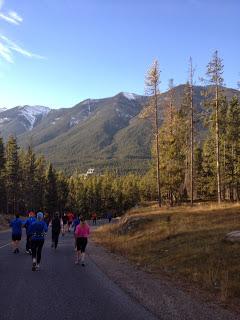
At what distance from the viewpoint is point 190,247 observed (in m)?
18.3

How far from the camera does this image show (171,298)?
1086 centimetres

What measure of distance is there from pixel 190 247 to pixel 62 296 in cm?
876

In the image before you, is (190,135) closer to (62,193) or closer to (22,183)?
(22,183)

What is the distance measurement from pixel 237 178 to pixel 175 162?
1049 cm

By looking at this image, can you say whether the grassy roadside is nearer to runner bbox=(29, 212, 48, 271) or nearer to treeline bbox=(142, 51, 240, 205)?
runner bbox=(29, 212, 48, 271)

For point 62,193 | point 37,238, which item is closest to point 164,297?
point 37,238

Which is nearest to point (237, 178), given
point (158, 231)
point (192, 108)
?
point (192, 108)

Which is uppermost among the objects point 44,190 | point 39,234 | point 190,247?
point 44,190

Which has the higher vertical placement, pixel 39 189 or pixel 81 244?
pixel 39 189

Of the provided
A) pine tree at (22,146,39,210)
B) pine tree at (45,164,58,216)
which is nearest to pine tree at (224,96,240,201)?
pine tree at (22,146,39,210)

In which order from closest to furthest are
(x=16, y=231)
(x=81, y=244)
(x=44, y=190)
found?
(x=81, y=244) → (x=16, y=231) → (x=44, y=190)

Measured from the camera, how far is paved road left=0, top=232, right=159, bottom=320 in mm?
8789

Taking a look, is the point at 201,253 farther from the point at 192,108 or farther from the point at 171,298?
the point at 192,108

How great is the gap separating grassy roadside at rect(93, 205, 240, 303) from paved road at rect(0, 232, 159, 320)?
8.67 feet
